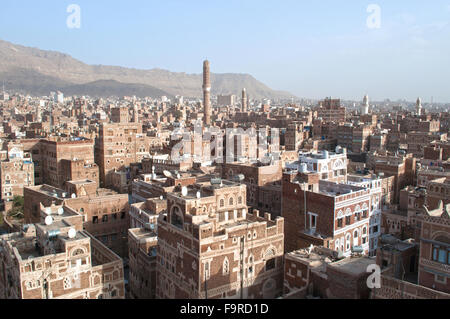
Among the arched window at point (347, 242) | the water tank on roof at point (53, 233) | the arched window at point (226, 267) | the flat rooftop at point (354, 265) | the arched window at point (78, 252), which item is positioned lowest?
the arched window at point (347, 242)

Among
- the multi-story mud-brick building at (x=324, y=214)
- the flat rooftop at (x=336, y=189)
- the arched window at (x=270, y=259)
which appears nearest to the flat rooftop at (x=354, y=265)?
the arched window at (x=270, y=259)

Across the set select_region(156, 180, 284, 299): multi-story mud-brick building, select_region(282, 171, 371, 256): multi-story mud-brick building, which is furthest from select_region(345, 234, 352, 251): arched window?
select_region(156, 180, 284, 299): multi-story mud-brick building

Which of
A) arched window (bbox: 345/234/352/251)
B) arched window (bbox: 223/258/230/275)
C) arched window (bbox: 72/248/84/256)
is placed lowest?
arched window (bbox: 345/234/352/251)

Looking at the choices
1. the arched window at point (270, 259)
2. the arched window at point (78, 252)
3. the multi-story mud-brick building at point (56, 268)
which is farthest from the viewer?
the arched window at point (270, 259)

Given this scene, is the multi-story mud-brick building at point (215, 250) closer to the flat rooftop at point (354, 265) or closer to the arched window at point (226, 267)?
the arched window at point (226, 267)

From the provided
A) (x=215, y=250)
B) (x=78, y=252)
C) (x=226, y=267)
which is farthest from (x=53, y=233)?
(x=226, y=267)

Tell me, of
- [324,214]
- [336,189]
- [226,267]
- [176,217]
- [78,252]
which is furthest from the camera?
[336,189]

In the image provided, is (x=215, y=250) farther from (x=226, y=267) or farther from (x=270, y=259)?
(x=270, y=259)

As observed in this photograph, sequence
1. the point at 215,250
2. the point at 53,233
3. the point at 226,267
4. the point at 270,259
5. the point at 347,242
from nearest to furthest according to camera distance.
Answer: the point at 53,233, the point at 215,250, the point at 226,267, the point at 270,259, the point at 347,242

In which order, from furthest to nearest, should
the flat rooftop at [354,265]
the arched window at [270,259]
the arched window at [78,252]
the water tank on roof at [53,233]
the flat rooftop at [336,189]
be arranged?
the flat rooftop at [336,189], the arched window at [270,259], the water tank on roof at [53,233], the arched window at [78,252], the flat rooftop at [354,265]

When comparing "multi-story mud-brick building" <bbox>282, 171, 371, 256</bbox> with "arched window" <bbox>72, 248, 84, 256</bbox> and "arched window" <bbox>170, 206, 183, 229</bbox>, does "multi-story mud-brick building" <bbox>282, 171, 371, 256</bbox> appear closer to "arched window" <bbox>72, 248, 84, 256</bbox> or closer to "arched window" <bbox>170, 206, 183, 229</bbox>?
"arched window" <bbox>170, 206, 183, 229</bbox>

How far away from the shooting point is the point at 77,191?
32812 mm
